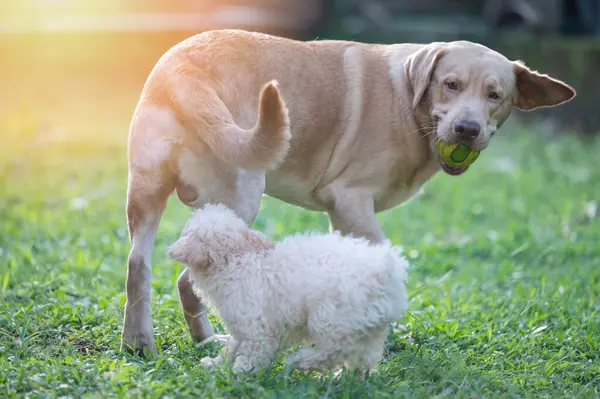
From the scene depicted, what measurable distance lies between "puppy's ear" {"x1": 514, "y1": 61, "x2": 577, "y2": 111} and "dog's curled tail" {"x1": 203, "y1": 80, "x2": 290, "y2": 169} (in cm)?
158

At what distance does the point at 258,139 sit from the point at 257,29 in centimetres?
914

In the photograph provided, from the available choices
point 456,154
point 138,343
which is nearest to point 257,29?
point 456,154

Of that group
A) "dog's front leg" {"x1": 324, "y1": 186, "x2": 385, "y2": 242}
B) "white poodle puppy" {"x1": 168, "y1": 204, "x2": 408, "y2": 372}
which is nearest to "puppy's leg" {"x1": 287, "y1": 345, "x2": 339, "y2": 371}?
"white poodle puppy" {"x1": 168, "y1": 204, "x2": 408, "y2": 372}

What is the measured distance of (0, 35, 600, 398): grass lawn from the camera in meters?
3.58

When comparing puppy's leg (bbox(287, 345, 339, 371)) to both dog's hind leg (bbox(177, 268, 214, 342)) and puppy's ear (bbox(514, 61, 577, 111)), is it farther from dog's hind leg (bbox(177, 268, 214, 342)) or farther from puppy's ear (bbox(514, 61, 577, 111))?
puppy's ear (bbox(514, 61, 577, 111))

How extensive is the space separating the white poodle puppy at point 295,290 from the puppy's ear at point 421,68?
1.07 metres

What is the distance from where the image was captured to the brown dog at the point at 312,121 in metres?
3.87

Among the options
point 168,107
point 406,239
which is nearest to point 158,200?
point 168,107

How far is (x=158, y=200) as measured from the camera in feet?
12.9

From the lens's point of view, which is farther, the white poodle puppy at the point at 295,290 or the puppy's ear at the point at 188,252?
the puppy's ear at the point at 188,252

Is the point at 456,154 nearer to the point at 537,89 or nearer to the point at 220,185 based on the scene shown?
the point at 537,89

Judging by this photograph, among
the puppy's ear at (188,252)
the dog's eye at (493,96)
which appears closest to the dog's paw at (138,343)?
the puppy's ear at (188,252)

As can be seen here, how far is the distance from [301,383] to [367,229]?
3.32ft

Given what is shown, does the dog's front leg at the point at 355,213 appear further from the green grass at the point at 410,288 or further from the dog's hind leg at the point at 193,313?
the dog's hind leg at the point at 193,313
